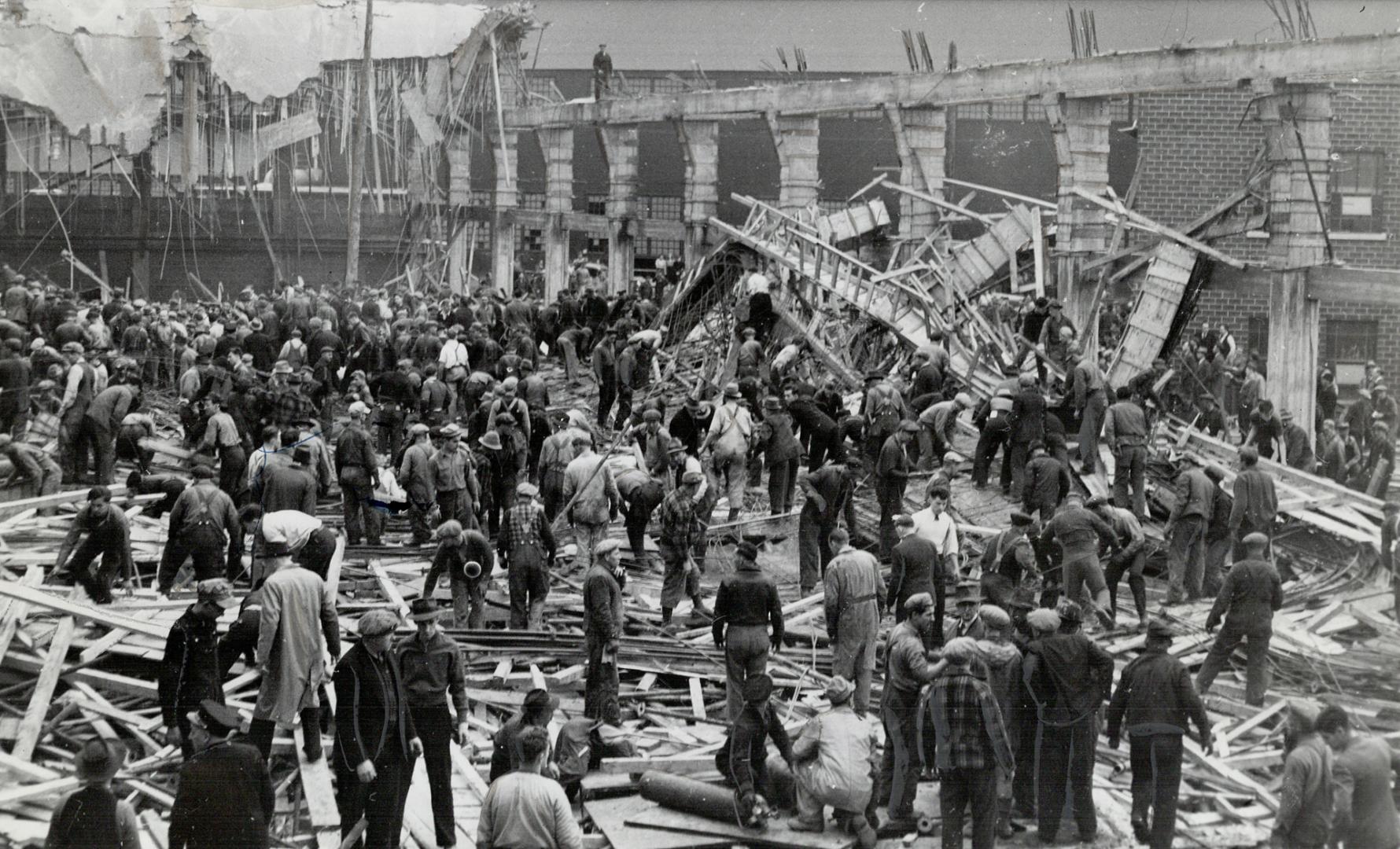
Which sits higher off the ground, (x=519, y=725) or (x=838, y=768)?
(x=519, y=725)

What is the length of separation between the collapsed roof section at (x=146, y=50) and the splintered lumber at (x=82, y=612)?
27265mm

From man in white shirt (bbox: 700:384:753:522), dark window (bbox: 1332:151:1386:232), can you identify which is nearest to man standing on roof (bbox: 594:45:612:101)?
dark window (bbox: 1332:151:1386:232)

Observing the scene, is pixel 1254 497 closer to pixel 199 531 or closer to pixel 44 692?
pixel 199 531

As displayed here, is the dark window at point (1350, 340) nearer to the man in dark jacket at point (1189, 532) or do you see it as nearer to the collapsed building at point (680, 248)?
the collapsed building at point (680, 248)

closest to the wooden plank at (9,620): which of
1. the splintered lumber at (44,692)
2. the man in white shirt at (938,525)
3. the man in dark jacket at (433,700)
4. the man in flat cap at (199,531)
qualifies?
the splintered lumber at (44,692)

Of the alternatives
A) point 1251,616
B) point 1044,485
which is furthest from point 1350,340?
point 1251,616

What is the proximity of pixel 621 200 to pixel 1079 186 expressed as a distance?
14.0 metres

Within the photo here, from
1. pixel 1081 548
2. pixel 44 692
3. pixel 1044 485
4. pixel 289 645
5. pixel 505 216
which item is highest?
pixel 505 216

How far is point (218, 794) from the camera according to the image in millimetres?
8453

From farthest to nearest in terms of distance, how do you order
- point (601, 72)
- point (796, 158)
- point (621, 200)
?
1. point (601, 72)
2. point (621, 200)
3. point (796, 158)

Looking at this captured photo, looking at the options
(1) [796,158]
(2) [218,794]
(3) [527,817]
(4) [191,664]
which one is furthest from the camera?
(1) [796,158]

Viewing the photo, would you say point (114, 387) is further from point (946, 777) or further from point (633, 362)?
point (946, 777)

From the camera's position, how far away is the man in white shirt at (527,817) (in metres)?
8.34

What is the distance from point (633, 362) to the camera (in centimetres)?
2281
